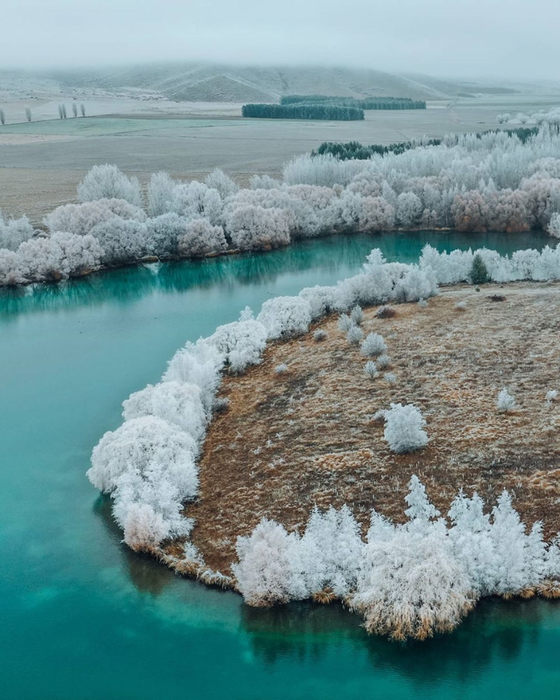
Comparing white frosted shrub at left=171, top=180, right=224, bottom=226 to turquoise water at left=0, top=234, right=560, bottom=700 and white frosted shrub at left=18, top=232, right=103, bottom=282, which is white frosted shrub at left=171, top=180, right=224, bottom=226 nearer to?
white frosted shrub at left=18, top=232, right=103, bottom=282

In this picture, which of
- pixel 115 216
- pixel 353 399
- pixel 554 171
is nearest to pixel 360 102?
pixel 554 171

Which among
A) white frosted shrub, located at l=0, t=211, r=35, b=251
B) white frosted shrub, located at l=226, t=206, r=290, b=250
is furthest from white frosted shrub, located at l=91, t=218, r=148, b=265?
white frosted shrub, located at l=226, t=206, r=290, b=250

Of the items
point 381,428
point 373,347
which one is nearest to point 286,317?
point 373,347

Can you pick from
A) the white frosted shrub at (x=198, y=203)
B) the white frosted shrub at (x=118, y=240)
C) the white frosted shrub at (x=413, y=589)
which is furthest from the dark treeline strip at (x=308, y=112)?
the white frosted shrub at (x=413, y=589)

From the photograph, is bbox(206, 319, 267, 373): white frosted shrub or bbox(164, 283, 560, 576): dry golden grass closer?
bbox(164, 283, 560, 576): dry golden grass

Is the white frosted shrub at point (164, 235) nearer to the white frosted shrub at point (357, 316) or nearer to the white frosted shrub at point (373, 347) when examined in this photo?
the white frosted shrub at point (357, 316)

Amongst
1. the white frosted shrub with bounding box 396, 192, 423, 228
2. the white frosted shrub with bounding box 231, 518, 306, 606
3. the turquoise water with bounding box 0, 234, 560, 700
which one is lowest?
the turquoise water with bounding box 0, 234, 560, 700

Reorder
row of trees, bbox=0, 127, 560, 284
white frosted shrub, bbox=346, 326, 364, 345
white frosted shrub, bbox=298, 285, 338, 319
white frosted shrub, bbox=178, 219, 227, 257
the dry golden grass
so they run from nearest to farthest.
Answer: the dry golden grass → white frosted shrub, bbox=346, 326, 364, 345 → white frosted shrub, bbox=298, 285, 338, 319 → row of trees, bbox=0, 127, 560, 284 → white frosted shrub, bbox=178, 219, 227, 257

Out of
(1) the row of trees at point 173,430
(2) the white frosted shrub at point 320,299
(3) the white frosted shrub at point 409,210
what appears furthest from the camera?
(3) the white frosted shrub at point 409,210
